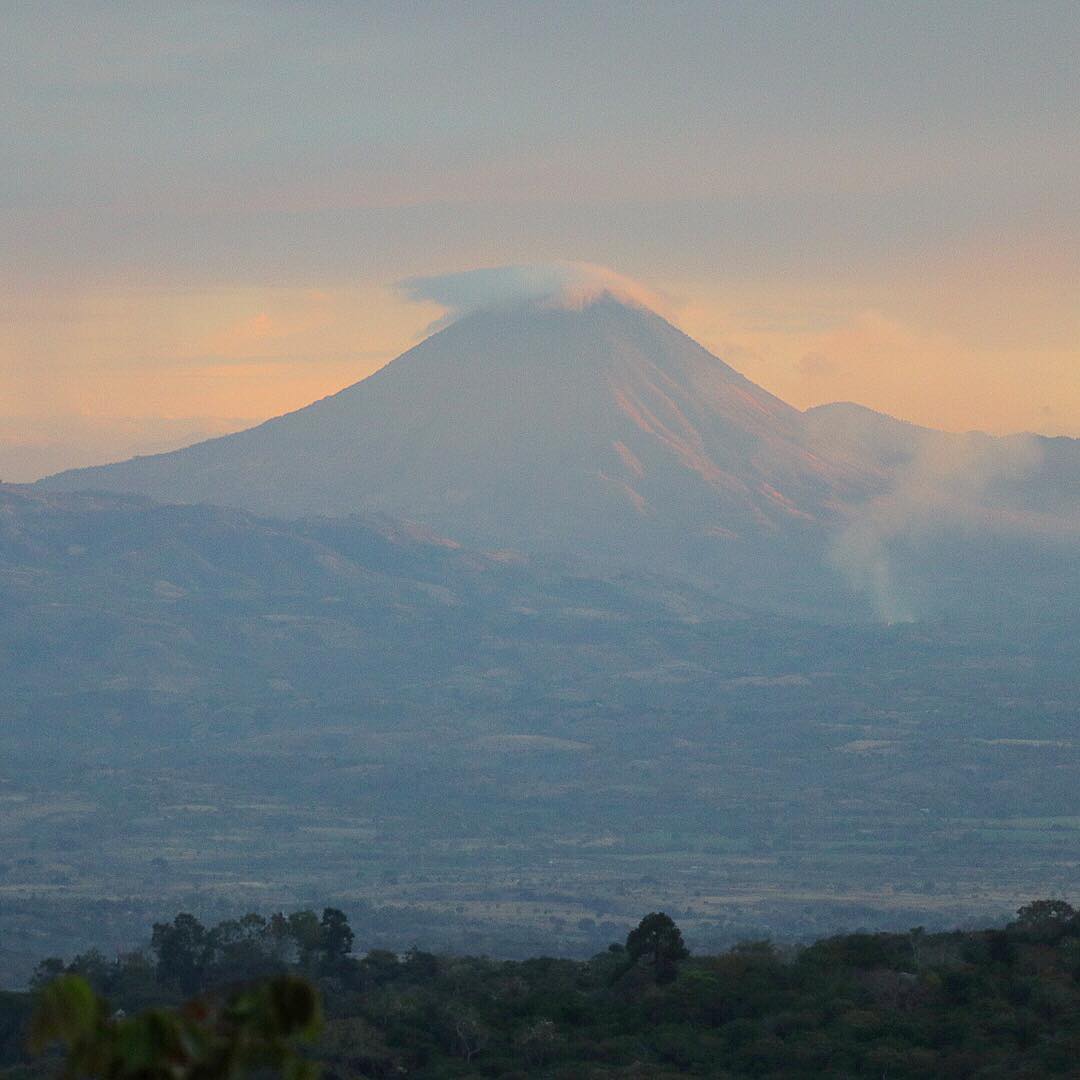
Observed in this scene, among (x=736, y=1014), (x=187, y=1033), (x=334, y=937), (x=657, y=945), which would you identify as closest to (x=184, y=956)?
(x=334, y=937)

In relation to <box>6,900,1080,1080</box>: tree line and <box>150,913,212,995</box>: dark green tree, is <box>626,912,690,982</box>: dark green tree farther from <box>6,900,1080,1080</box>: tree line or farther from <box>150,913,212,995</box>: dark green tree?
<box>150,913,212,995</box>: dark green tree

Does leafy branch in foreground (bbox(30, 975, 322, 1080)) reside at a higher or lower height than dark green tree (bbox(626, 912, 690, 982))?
higher

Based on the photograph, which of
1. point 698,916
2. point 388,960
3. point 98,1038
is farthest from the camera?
point 698,916

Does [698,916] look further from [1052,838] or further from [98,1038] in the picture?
[98,1038]

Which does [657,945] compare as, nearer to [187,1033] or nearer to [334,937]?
[334,937]

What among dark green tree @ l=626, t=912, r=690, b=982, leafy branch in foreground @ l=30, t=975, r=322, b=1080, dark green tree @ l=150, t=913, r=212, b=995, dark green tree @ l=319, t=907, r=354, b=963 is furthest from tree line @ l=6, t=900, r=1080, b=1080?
leafy branch in foreground @ l=30, t=975, r=322, b=1080

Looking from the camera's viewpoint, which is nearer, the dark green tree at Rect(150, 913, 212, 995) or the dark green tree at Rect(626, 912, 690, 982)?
the dark green tree at Rect(626, 912, 690, 982)

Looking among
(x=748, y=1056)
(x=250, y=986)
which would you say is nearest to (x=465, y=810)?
(x=748, y=1056)

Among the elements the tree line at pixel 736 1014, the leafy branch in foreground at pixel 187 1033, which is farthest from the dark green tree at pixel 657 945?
the leafy branch in foreground at pixel 187 1033

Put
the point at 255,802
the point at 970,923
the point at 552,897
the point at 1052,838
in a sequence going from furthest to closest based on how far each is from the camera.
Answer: the point at 255,802 < the point at 1052,838 < the point at 552,897 < the point at 970,923
